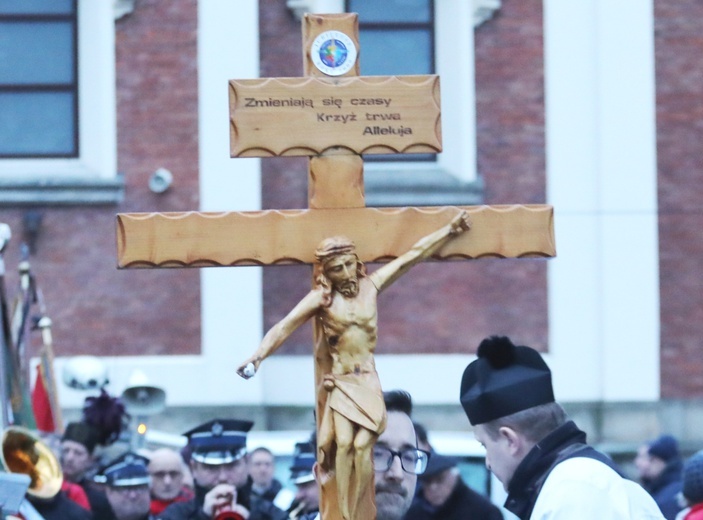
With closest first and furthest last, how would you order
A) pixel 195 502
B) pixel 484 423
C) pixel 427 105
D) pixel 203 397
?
pixel 484 423 < pixel 427 105 < pixel 195 502 < pixel 203 397

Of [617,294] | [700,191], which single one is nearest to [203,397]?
[617,294]

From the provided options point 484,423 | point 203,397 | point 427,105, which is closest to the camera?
point 484,423

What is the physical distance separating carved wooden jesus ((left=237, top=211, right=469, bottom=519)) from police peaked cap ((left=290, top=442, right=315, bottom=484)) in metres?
2.07

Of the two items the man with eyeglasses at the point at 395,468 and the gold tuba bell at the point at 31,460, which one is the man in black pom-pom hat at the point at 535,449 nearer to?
the man with eyeglasses at the point at 395,468

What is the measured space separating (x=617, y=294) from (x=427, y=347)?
63.2 inches

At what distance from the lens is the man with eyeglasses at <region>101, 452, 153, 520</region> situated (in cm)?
787

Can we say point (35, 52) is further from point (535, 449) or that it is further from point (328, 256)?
point (535, 449)

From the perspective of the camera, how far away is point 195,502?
23.7 ft

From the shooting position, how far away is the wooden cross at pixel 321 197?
523cm

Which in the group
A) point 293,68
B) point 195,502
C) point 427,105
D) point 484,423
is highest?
point 293,68

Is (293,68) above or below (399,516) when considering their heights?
above

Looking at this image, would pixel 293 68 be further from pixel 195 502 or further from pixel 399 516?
pixel 399 516

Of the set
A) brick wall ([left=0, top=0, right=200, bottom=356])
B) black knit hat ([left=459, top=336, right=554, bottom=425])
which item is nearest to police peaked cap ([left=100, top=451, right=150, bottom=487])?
black knit hat ([left=459, top=336, right=554, bottom=425])

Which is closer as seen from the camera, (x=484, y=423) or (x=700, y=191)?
(x=484, y=423)
